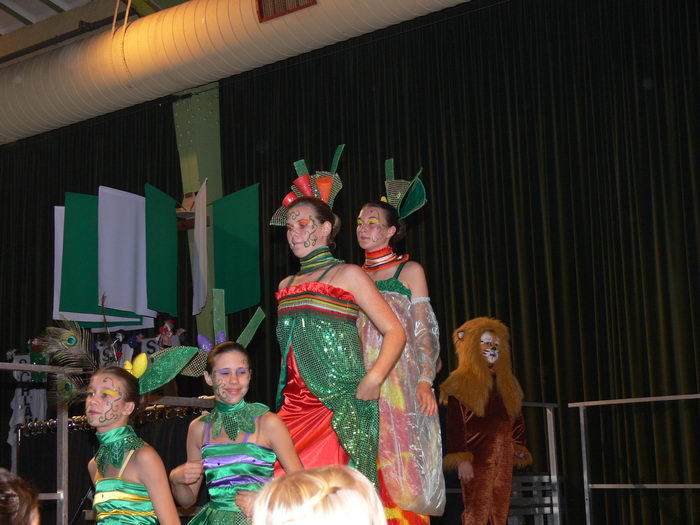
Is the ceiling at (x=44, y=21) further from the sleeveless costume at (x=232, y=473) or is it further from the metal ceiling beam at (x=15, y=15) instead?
the sleeveless costume at (x=232, y=473)

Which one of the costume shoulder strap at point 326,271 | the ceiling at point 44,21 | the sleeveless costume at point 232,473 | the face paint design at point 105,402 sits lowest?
the sleeveless costume at point 232,473

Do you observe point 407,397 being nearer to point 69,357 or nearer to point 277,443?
point 277,443

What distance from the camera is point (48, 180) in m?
10.1

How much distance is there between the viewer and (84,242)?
23.2ft

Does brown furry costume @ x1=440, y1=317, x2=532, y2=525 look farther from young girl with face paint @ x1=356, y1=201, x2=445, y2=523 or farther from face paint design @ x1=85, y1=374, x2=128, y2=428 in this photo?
face paint design @ x1=85, y1=374, x2=128, y2=428

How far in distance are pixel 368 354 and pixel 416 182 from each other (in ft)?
2.72

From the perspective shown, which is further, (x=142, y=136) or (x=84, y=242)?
(x=142, y=136)

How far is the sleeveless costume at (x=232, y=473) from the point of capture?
2955 mm

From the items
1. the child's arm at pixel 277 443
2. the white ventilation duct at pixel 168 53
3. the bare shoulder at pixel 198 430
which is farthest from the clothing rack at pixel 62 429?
the white ventilation duct at pixel 168 53

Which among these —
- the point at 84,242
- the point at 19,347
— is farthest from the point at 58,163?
the point at 84,242

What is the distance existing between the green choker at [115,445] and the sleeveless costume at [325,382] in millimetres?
506

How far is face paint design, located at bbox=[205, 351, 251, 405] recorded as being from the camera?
3.08 meters

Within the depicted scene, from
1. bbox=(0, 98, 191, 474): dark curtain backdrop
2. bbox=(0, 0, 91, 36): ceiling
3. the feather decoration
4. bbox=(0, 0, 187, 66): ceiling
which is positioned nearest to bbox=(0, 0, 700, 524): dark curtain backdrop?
bbox=(0, 98, 191, 474): dark curtain backdrop

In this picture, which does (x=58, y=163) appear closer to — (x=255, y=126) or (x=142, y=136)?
(x=142, y=136)
